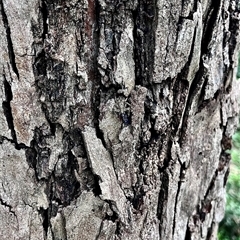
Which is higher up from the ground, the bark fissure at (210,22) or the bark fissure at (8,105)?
the bark fissure at (210,22)

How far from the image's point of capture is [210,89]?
2.60 feet

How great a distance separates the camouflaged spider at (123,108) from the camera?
688 mm

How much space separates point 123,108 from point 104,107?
0.03m

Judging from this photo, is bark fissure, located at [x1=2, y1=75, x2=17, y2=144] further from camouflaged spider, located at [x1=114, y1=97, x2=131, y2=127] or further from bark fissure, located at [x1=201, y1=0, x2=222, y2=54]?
bark fissure, located at [x1=201, y1=0, x2=222, y2=54]

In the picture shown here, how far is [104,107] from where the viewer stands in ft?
2.26

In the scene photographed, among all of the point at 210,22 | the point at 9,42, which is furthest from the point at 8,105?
the point at 210,22

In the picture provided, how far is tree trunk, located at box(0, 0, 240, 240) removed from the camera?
64 centimetres

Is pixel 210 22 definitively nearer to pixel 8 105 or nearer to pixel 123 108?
pixel 123 108

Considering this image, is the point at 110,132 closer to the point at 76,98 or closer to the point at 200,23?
the point at 76,98

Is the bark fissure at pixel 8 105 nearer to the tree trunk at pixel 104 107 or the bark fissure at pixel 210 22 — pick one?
the tree trunk at pixel 104 107

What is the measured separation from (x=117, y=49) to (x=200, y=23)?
0.14m

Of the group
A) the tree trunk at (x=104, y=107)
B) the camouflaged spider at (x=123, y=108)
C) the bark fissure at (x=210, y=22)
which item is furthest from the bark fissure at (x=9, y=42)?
the bark fissure at (x=210, y=22)

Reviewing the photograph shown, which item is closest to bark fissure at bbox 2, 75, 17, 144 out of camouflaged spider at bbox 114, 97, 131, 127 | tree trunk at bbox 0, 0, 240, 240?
tree trunk at bbox 0, 0, 240, 240

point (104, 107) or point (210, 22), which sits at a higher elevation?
point (210, 22)
